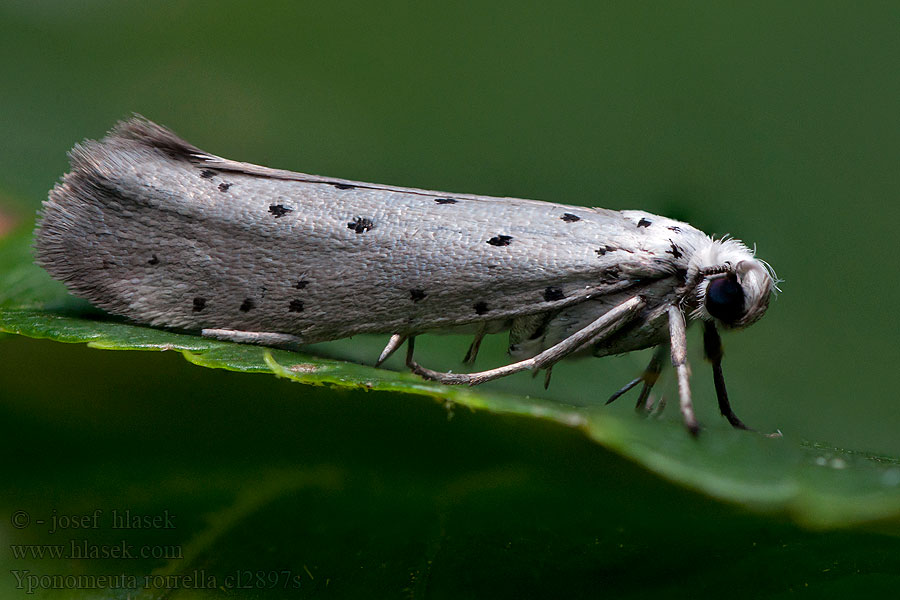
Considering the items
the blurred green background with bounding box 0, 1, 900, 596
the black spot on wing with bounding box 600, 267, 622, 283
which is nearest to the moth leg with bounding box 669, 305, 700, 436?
the black spot on wing with bounding box 600, 267, 622, 283

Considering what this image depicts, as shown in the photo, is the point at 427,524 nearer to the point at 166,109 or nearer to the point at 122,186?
the point at 122,186

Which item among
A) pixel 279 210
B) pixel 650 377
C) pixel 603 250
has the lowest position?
pixel 650 377

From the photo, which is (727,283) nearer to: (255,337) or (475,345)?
(475,345)

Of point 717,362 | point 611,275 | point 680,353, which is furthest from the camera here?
point 717,362

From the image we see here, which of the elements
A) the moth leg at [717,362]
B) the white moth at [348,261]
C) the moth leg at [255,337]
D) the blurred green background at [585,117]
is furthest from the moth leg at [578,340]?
the blurred green background at [585,117]

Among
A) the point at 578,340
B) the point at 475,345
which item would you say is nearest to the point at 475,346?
the point at 475,345

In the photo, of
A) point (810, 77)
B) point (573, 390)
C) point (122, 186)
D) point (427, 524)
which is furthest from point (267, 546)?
point (810, 77)

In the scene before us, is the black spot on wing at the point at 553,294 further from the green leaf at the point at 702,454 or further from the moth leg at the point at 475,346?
the green leaf at the point at 702,454
